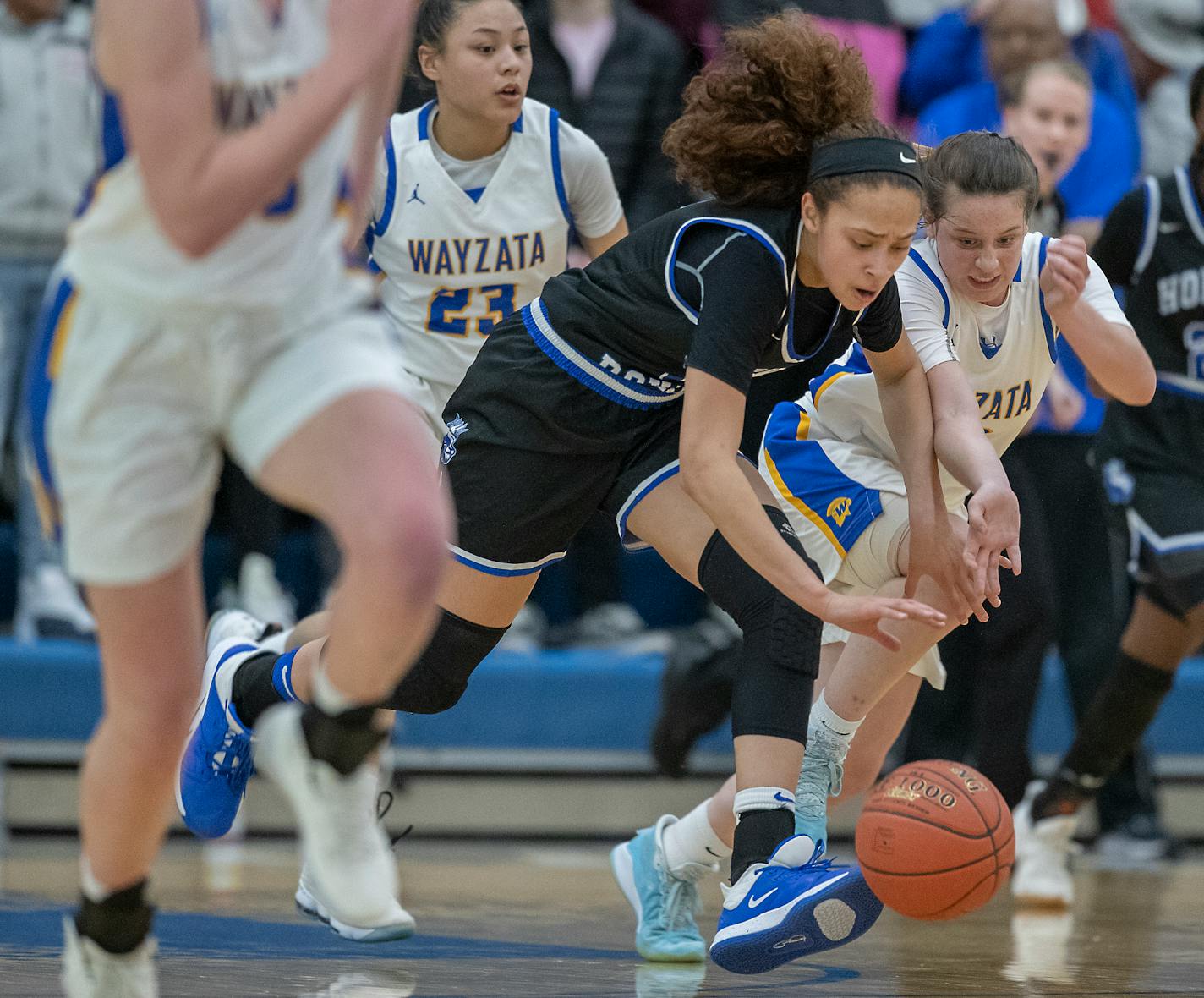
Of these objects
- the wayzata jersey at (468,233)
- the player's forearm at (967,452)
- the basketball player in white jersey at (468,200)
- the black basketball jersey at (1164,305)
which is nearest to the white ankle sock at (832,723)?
the player's forearm at (967,452)

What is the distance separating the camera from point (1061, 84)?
269 inches

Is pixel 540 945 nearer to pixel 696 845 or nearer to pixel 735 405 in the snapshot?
pixel 696 845

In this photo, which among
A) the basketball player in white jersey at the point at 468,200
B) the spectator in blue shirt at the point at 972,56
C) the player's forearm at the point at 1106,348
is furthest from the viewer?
the spectator in blue shirt at the point at 972,56

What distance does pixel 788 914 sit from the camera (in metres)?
3.70

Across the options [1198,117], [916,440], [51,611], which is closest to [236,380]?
[916,440]

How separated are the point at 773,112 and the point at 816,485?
42.7 inches

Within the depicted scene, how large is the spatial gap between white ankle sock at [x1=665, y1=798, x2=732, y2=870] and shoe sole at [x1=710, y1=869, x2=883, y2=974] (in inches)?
26.9

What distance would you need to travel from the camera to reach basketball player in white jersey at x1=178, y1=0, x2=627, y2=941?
5094mm

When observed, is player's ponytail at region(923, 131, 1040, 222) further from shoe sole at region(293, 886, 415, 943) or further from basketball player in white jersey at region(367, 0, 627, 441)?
shoe sole at region(293, 886, 415, 943)

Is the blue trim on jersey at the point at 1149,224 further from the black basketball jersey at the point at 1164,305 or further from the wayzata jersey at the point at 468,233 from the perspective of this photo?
the wayzata jersey at the point at 468,233

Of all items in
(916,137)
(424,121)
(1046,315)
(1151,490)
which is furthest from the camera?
(916,137)

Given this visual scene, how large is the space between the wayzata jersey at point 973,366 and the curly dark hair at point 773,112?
659mm

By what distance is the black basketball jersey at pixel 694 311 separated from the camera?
374cm

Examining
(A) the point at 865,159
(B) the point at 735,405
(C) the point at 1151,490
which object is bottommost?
(C) the point at 1151,490
